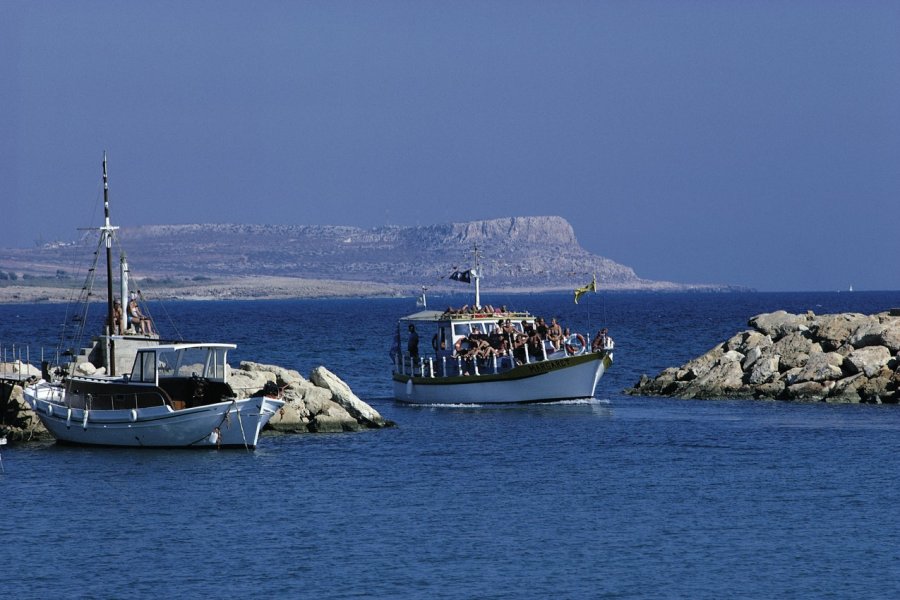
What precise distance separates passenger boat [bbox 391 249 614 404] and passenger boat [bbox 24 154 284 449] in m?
13.5

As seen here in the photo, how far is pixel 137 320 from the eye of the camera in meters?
55.8

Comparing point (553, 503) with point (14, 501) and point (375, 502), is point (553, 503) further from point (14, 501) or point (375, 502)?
point (14, 501)

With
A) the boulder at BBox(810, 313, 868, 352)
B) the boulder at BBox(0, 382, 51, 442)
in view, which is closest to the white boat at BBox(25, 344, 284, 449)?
the boulder at BBox(0, 382, 51, 442)

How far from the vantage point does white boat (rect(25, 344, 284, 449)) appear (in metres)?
42.2

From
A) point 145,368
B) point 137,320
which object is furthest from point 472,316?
point 145,368

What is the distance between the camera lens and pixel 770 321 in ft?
220

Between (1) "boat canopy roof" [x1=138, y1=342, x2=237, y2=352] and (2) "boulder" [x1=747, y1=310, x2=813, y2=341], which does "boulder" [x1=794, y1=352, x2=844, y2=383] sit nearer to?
(2) "boulder" [x1=747, y1=310, x2=813, y2=341]

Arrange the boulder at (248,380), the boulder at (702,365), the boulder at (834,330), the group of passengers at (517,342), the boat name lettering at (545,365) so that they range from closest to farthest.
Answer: the boulder at (248,380), the boat name lettering at (545,365), the group of passengers at (517,342), the boulder at (834,330), the boulder at (702,365)

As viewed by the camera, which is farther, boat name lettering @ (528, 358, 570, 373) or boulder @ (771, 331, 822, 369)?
boulder @ (771, 331, 822, 369)

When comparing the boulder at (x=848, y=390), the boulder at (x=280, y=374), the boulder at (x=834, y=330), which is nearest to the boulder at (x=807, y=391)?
the boulder at (x=848, y=390)

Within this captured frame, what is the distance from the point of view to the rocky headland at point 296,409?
4656 cm

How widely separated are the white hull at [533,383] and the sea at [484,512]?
10.1 feet

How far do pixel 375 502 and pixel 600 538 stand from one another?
6.40m

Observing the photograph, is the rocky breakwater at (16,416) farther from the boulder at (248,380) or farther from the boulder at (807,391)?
the boulder at (807,391)
